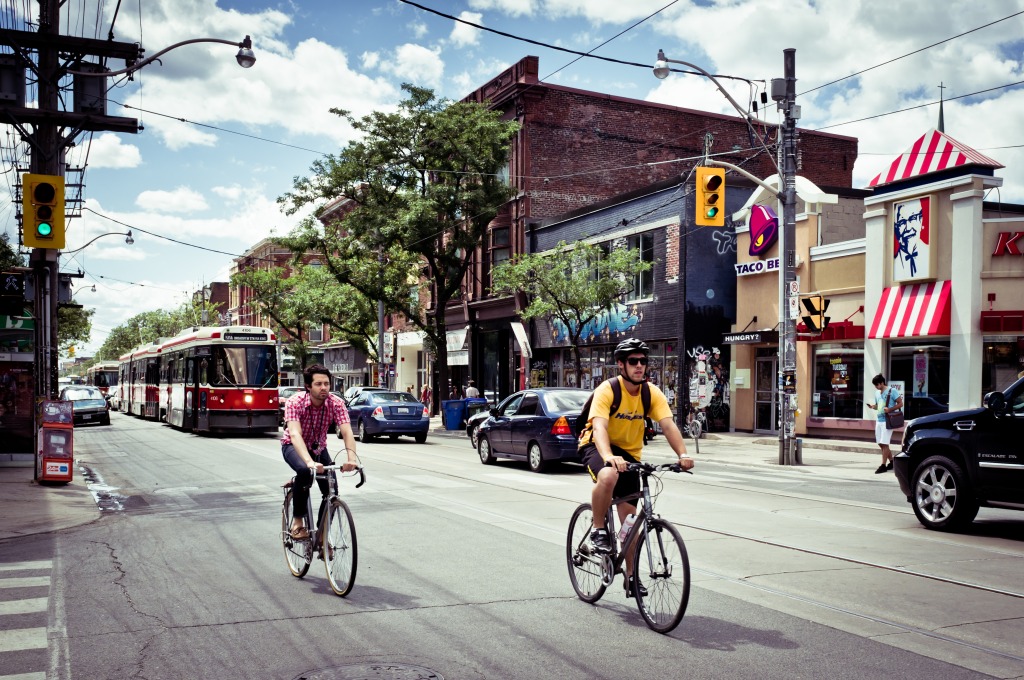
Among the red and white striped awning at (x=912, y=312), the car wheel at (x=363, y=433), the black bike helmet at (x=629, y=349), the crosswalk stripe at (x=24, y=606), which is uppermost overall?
the red and white striped awning at (x=912, y=312)

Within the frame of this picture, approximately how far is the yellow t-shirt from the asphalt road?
3.90 feet

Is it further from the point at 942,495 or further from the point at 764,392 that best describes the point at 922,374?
the point at 942,495

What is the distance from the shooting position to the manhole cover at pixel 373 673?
5070mm

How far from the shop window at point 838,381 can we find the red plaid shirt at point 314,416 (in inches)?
761

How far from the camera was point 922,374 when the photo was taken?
22406 mm

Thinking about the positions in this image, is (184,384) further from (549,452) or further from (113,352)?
(113,352)

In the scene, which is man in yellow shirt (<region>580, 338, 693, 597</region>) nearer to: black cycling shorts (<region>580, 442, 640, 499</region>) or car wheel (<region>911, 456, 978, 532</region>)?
black cycling shorts (<region>580, 442, 640, 499</region>)

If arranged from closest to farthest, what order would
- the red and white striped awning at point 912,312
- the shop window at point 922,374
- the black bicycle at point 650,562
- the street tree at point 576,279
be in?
the black bicycle at point 650,562 < the red and white striped awning at point 912,312 < the shop window at point 922,374 < the street tree at point 576,279

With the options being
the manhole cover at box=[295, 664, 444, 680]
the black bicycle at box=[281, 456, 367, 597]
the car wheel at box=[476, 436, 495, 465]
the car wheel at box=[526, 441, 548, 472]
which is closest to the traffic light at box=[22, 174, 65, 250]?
the black bicycle at box=[281, 456, 367, 597]

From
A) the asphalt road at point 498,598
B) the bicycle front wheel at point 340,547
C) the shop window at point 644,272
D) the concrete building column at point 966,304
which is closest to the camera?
the asphalt road at point 498,598

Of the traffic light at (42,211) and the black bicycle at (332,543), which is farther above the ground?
the traffic light at (42,211)

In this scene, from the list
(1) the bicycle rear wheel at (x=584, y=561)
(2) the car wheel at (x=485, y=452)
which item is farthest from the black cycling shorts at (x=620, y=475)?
(2) the car wheel at (x=485, y=452)

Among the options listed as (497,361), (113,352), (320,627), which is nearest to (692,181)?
(497,361)

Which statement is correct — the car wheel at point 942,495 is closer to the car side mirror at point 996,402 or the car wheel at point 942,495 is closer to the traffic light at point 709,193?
the car side mirror at point 996,402
